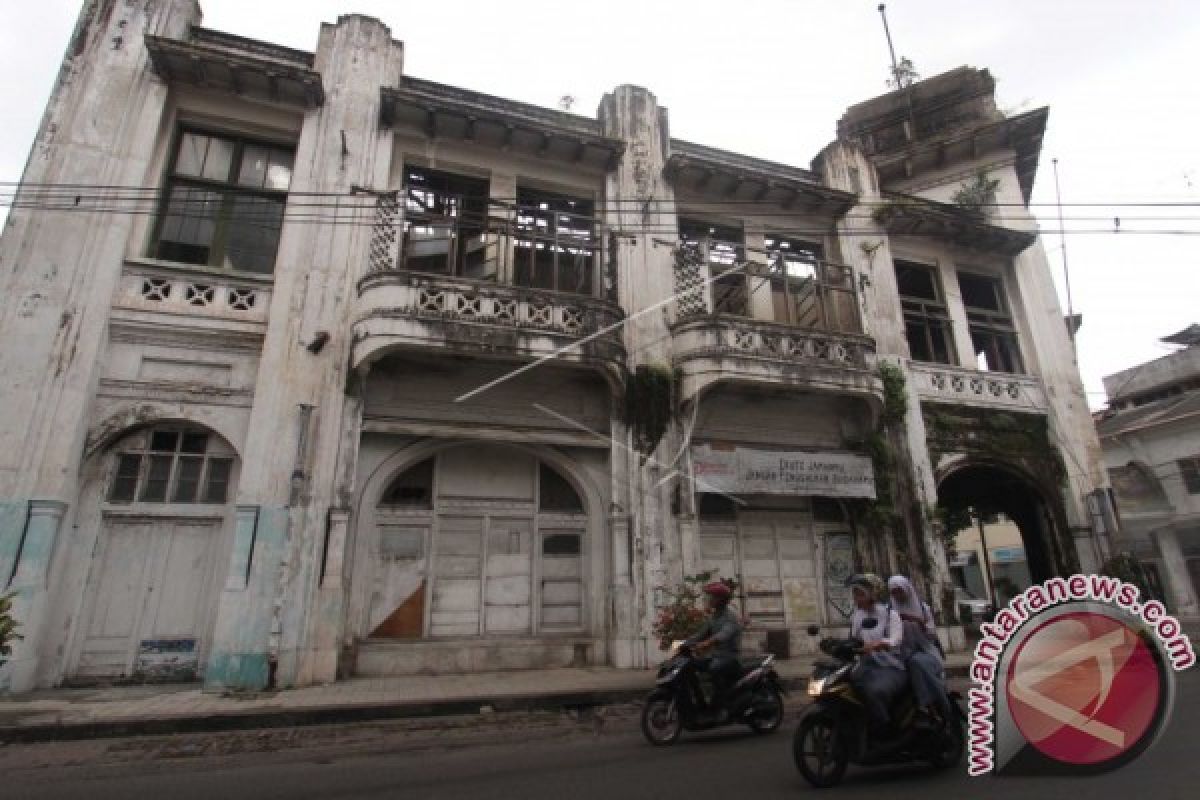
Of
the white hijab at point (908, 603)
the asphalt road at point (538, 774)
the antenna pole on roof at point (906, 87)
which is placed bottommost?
the asphalt road at point (538, 774)

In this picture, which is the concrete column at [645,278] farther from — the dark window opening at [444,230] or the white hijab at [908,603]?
the white hijab at [908,603]

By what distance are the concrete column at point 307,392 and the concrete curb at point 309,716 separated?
4.98 feet

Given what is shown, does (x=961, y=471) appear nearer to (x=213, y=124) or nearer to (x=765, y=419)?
(x=765, y=419)

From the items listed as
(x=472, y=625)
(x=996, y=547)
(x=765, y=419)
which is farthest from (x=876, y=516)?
(x=996, y=547)

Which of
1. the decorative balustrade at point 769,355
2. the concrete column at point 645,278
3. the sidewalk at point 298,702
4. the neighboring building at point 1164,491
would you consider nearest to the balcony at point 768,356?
the decorative balustrade at point 769,355

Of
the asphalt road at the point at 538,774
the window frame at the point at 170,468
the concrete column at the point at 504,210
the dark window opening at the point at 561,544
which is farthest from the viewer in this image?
the concrete column at the point at 504,210

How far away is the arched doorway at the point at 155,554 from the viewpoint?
335 inches

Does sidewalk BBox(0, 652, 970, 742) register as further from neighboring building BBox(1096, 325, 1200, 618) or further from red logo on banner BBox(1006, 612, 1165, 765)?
neighboring building BBox(1096, 325, 1200, 618)

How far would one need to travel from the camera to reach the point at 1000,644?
2633 millimetres

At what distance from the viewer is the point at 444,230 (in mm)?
11156

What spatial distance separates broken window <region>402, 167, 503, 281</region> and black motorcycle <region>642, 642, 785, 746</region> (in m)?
7.10

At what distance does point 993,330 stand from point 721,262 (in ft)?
23.5

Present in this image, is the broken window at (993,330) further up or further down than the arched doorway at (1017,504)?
further up

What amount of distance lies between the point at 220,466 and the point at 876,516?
1115 centimetres
